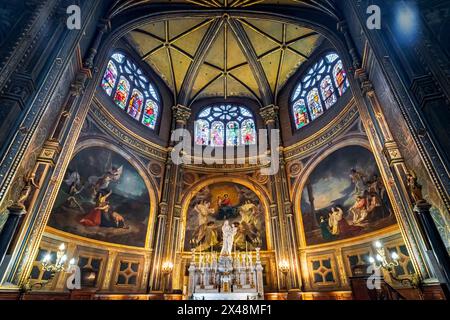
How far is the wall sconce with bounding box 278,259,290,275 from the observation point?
12.9 metres

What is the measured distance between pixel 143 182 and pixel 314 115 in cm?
1216

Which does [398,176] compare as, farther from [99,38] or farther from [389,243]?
[99,38]

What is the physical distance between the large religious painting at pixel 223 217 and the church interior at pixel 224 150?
3.9 inches

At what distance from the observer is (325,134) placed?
47.3 feet

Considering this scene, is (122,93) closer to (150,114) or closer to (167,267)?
(150,114)

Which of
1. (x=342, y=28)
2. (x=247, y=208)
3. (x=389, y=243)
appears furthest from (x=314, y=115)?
(x=389, y=243)

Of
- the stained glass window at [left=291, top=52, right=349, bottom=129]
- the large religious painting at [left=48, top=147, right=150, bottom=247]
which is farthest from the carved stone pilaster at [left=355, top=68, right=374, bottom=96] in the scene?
the large religious painting at [left=48, top=147, right=150, bottom=247]

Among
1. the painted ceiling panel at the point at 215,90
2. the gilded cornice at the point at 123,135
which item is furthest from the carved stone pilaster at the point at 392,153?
the painted ceiling panel at the point at 215,90

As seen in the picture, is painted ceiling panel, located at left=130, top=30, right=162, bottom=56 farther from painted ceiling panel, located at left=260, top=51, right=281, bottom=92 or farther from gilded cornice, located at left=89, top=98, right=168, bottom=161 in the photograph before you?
painted ceiling panel, located at left=260, top=51, right=281, bottom=92

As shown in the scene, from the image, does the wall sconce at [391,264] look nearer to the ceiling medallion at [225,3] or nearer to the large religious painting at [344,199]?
the large religious painting at [344,199]

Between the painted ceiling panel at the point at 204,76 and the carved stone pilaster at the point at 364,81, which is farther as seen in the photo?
the painted ceiling panel at the point at 204,76

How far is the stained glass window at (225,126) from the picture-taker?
61.4 ft

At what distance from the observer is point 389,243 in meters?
9.62

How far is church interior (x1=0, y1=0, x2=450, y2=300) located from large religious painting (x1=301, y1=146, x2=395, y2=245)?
7cm
